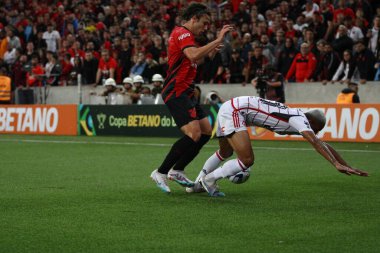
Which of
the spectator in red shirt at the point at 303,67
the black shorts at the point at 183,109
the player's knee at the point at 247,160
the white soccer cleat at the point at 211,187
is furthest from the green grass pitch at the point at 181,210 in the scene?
the spectator in red shirt at the point at 303,67

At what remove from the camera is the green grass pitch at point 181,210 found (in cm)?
675

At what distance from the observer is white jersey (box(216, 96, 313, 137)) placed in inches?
369

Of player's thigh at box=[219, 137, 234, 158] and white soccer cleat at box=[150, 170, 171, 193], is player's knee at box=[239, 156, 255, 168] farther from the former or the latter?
white soccer cleat at box=[150, 170, 171, 193]

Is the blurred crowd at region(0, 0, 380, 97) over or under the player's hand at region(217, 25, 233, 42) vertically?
under

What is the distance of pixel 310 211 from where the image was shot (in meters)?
8.50

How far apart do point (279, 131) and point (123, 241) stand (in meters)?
3.28

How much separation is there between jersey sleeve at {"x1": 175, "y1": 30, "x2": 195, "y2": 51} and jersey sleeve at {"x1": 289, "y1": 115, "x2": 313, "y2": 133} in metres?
1.52

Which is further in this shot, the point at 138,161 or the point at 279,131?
the point at 138,161

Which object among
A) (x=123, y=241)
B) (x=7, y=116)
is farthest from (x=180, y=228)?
(x=7, y=116)

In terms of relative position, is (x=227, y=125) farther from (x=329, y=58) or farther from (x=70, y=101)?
(x=70, y=101)

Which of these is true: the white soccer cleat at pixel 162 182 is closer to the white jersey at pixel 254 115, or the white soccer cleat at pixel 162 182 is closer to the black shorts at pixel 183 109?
the black shorts at pixel 183 109

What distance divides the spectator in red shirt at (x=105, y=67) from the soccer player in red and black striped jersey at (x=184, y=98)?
1677 centimetres

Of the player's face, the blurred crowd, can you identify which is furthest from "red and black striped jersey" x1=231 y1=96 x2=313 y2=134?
the blurred crowd

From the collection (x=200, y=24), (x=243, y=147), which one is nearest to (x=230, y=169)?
(x=243, y=147)
